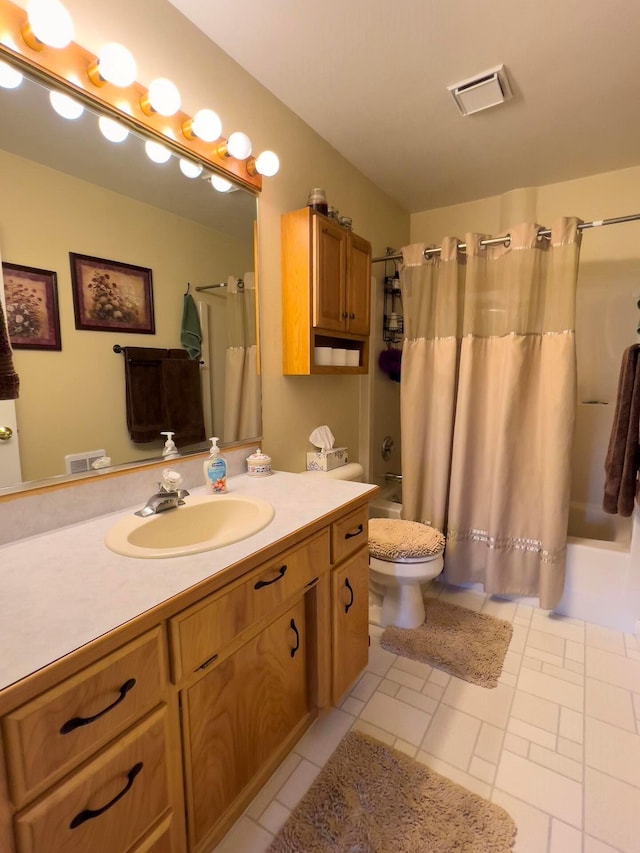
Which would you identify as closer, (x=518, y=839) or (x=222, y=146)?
(x=518, y=839)

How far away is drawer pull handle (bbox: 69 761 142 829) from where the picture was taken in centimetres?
67

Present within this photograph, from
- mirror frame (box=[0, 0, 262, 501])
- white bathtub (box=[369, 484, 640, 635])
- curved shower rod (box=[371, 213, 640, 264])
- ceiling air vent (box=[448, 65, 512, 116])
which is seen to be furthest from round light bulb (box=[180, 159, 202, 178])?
white bathtub (box=[369, 484, 640, 635])

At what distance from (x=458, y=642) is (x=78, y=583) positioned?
167 centimetres

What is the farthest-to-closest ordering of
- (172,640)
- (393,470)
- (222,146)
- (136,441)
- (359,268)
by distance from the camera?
(393,470) < (359,268) < (222,146) < (136,441) < (172,640)

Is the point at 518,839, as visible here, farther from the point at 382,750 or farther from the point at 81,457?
the point at 81,457

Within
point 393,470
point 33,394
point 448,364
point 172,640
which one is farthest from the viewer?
point 393,470

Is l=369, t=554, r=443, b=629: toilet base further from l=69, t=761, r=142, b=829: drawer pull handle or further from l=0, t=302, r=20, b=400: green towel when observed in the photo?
l=0, t=302, r=20, b=400: green towel

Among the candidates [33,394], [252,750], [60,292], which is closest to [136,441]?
[33,394]

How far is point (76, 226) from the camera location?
1105mm

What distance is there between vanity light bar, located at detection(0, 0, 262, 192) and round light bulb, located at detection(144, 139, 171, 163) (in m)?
0.01

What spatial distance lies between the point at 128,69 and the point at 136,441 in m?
1.03

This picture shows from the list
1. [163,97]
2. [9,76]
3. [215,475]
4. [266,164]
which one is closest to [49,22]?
[9,76]

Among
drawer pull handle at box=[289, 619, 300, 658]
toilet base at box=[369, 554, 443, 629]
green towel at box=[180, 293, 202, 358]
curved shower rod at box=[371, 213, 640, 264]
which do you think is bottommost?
toilet base at box=[369, 554, 443, 629]

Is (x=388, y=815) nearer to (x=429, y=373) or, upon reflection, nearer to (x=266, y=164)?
(x=429, y=373)
